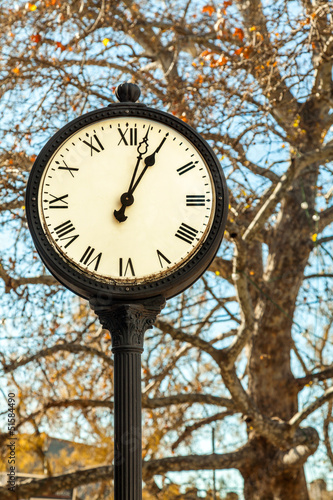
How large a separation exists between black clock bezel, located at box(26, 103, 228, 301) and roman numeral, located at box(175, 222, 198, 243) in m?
0.04

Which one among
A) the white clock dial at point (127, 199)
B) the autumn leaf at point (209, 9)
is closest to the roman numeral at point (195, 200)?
the white clock dial at point (127, 199)

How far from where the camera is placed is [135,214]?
2162 mm

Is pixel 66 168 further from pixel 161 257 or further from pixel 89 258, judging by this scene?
pixel 161 257

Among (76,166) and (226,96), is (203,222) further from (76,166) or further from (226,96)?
(226,96)

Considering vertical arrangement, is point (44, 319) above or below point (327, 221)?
below

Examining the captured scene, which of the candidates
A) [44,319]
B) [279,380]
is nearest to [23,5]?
[44,319]

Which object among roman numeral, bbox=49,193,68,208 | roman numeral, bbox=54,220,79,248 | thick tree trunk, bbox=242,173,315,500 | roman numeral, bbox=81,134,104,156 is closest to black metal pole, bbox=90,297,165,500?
roman numeral, bbox=54,220,79,248

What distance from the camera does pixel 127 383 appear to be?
78.3 inches

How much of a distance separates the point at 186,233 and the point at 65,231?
1.14ft

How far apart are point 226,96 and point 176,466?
13.0ft

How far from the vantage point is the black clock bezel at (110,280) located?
2.05 meters

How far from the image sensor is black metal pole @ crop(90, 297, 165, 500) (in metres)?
1.89

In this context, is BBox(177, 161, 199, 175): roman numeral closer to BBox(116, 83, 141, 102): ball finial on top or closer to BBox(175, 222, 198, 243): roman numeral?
BBox(175, 222, 198, 243): roman numeral

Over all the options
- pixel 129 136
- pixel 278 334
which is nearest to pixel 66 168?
pixel 129 136
